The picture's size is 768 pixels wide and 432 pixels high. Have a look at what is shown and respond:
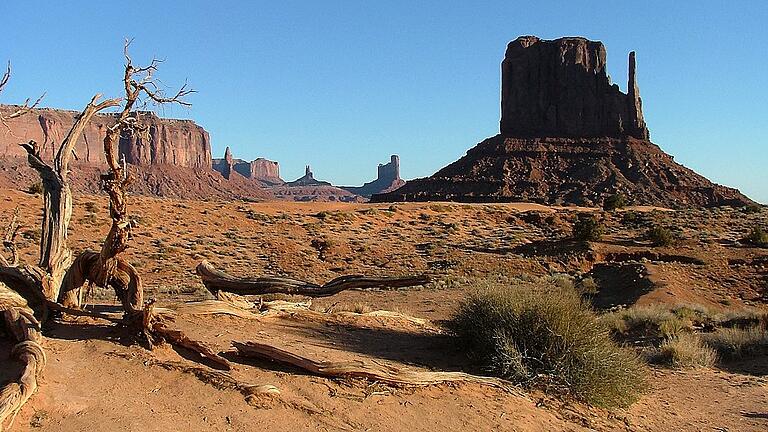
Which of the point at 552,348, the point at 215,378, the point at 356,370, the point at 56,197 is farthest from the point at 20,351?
the point at 552,348

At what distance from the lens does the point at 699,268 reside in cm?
2408

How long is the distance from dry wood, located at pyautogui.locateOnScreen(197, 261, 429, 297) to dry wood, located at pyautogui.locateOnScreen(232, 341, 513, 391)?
190 centimetres

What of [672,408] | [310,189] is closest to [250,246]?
[672,408]

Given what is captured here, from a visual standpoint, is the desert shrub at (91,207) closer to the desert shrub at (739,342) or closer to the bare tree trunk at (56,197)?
the bare tree trunk at (56,197)

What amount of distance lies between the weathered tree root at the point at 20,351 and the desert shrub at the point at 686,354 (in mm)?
9563

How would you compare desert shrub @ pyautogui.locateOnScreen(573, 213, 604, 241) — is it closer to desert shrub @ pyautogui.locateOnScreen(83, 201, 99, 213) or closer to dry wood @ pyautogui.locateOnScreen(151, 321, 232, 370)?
desert shrub @ pyautogui.locateOnScreen(83, 201, 99, 213)

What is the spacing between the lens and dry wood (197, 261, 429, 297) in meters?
9.61

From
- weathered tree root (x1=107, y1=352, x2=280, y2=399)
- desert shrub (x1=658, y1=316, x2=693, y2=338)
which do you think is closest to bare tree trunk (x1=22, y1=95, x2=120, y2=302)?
weathered tree root (x1=107, y1=352, x2=280, y2=399)

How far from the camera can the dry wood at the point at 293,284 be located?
9.61 m

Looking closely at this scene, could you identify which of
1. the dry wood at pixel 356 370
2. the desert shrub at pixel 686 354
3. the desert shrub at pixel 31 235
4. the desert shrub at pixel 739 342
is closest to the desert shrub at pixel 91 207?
the desert shrub at pixel 31 235

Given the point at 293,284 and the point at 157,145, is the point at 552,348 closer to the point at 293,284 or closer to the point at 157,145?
the point at 293,284

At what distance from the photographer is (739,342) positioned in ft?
40.0

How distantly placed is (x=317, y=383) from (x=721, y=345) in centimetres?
886

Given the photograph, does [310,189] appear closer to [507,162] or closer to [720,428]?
[507,162]
